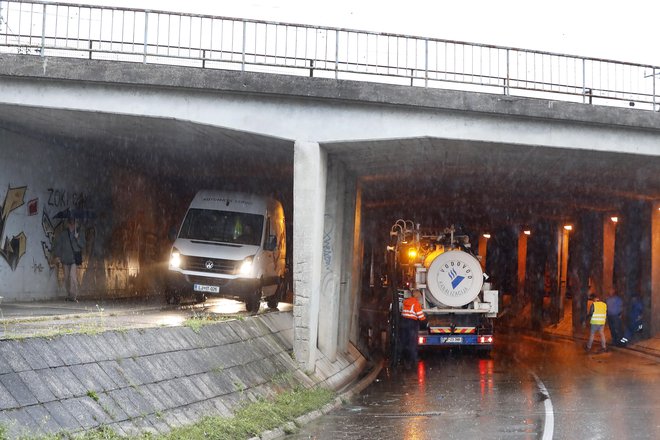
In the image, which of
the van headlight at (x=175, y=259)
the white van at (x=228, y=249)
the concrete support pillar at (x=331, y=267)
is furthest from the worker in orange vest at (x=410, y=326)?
the van headlight at (x=175, y=259)

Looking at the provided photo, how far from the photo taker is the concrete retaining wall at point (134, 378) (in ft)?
28.2

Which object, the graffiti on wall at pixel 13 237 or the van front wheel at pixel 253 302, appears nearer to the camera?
the graffiti on wall at pixel 13 237

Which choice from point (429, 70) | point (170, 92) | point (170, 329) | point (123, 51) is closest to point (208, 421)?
point (170, 329)

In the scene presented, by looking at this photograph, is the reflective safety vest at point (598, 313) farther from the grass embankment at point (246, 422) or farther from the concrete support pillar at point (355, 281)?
the grass embankment at point (246, 422)

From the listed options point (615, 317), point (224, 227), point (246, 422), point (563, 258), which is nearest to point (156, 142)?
point (224, 227)

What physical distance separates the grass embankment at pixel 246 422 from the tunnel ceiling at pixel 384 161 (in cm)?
529

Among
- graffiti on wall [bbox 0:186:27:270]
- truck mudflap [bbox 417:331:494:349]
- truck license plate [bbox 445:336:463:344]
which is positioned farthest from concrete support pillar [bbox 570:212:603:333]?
graffiti on wall [bbox 0:186:27:270]

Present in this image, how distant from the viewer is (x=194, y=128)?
57.3ft

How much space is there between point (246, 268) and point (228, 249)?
0.68m

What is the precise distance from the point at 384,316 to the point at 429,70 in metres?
12.5

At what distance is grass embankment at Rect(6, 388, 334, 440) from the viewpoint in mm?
8930

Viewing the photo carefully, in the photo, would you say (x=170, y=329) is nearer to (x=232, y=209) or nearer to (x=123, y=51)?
(x=123, y=51)

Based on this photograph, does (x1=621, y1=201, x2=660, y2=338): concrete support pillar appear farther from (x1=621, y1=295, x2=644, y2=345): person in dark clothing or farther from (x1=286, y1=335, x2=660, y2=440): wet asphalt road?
(x1=286, y1=335, x2=660, y2=440): wet asphalt road

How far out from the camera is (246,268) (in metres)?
19.8
